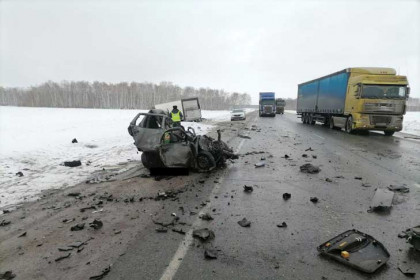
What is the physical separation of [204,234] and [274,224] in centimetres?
114

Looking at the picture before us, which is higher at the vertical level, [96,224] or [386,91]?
[386,91]

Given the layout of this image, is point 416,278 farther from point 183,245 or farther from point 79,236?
point 79,236

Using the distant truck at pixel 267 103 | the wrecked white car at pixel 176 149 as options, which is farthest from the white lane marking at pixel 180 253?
the distant truck at pixel 267 103

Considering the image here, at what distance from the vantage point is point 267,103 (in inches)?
1548

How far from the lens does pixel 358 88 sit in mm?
14648

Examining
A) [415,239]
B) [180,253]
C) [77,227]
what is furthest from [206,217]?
[415,239]

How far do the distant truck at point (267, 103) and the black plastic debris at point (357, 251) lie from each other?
122 feet

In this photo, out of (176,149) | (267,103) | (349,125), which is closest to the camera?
(176,149)

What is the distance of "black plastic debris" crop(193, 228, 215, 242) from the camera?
3.38 m

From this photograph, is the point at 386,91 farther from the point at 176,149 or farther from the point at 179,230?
the point at 179,230

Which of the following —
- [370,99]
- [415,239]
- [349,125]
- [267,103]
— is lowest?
[415,239]

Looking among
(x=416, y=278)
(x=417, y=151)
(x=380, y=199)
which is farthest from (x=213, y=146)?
(x=417, y=151)

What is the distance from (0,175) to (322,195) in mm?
8222

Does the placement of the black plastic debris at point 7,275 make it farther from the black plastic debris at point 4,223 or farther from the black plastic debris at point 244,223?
the black plastic debris at point 244,223
